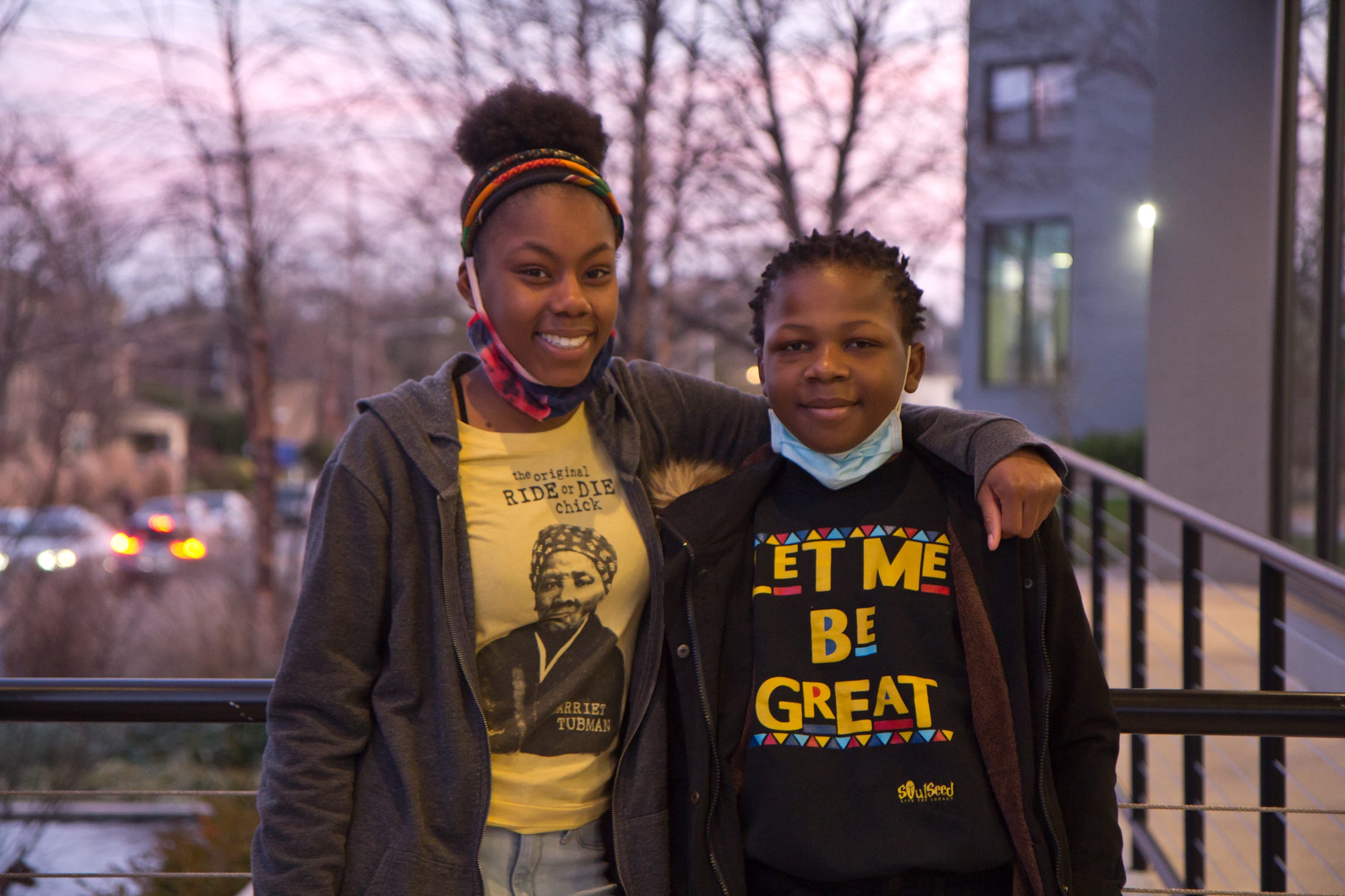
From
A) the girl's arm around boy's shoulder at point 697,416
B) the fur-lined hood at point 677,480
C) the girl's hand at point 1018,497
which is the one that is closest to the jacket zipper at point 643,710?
the fur-lined hood at point 677,480

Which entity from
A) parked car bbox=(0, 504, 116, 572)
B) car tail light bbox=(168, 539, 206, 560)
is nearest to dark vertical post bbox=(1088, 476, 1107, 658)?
parked car bbox=(0, 504, 116, 572)

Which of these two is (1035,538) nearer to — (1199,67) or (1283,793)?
(1283,793)

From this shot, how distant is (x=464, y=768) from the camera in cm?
174

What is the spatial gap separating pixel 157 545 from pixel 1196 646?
13600 millimetres

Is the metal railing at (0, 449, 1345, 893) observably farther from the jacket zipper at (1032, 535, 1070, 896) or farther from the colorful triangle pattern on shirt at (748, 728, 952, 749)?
the colorful triangle pattern on shirt at (748, 728, 952, 749)

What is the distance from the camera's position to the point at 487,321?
74.7 inches

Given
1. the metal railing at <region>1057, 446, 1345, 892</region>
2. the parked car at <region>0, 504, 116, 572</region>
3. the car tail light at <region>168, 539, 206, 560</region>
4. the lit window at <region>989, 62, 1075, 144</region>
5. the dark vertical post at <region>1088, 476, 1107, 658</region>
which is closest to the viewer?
the metal railing at <region>1057, 446, 1345, 892</region>

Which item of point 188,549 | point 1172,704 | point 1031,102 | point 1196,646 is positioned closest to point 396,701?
point 1172,704

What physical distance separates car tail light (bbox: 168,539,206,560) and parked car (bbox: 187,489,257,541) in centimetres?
16

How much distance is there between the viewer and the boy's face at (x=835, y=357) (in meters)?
1.85

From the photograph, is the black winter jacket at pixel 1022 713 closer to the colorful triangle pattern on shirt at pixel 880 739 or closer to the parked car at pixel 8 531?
the colorful triangle pattern on shirt at pixel 880 739

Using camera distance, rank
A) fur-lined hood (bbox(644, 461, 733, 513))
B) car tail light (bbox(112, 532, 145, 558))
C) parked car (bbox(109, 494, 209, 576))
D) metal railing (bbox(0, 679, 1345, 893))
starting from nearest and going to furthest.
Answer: fur-lined hood (bbox(644, 461, 733, 513)), metal railing (bbox(0, 679, 1345, 893)), car tail light (bbox(112, 532, 145, 558)), parked car (bbox(109, 494, 209, 576))

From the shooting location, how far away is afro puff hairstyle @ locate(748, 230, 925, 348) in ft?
6.21

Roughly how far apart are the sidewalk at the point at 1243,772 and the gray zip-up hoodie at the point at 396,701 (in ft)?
6.82
